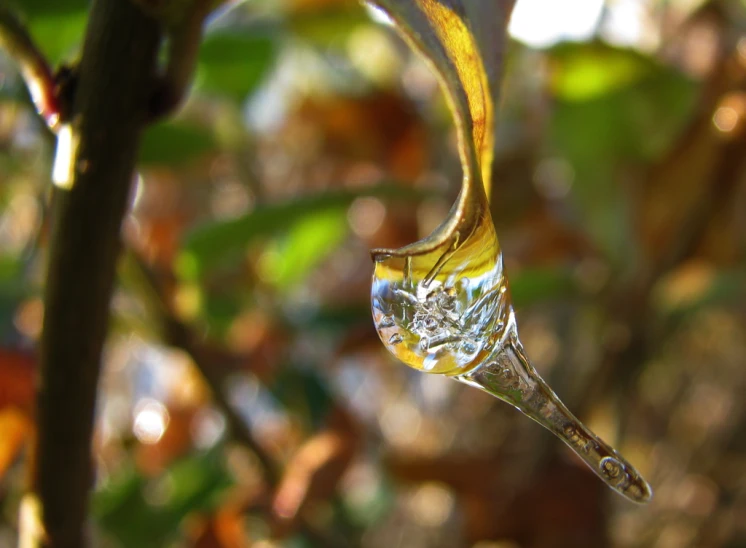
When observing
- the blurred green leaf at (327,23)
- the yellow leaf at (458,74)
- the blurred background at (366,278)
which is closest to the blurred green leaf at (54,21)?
the blurred background at (366,278)

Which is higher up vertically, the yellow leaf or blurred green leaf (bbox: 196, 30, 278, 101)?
the yellow leaf

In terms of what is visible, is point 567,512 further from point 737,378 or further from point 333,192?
point 737,378

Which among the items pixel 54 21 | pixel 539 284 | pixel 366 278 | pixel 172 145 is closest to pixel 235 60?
pixel 172 145

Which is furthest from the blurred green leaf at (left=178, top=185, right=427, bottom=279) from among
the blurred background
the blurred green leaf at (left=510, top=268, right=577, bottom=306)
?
the blurred green leaf at (left=510, top=268, right=577, bottom=306)

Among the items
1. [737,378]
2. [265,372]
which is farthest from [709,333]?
[265,372]

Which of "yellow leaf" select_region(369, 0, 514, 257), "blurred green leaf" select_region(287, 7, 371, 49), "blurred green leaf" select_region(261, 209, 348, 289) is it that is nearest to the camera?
"yellow leaf" select_region(369, 0, 514, 257)

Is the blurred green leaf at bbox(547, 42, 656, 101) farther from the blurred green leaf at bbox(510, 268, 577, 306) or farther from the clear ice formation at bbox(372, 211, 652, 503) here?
the clear ice formation at bbox(372, 211, 652, 503)

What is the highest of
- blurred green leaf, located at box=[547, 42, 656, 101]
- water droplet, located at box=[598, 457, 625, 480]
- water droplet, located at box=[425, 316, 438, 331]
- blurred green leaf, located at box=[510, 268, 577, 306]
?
water droplet, located at box=[425, 316, 438, 331]
